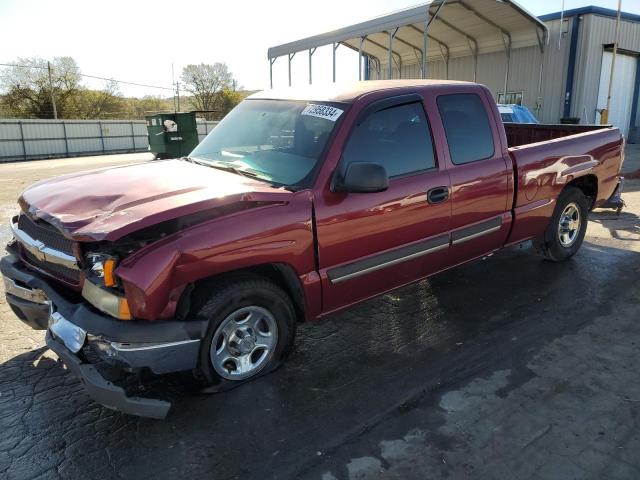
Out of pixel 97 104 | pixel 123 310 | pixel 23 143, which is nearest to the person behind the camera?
pixel 123 310

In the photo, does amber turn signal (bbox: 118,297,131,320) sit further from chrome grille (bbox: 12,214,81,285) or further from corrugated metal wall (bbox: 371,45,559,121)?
corrugated metal wall (bbox: 371,45,559,121)

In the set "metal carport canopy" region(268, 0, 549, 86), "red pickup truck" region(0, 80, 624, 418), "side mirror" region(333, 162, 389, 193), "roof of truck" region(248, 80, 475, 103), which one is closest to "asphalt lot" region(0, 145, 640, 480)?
"red pickup truck" region(0, 80, 624, 418)

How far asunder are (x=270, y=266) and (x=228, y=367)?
689 mm

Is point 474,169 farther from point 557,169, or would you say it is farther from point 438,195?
point 557,169

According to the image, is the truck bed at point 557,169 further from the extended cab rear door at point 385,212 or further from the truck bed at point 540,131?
the extended cab rear door at point 385,212

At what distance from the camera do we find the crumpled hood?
2.74 meters

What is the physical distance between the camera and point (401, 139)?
387cm

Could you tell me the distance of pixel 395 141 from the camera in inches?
151

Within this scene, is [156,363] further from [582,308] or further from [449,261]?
[582,308]

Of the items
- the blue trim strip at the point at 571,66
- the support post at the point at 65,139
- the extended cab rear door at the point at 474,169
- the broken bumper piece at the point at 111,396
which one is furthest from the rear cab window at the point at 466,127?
the support post at the point at 65,139

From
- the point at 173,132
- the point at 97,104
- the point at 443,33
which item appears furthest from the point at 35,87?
the point at 443,33

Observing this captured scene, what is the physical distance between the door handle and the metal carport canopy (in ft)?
39.5

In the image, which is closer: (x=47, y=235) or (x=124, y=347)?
(x=124, y=347)

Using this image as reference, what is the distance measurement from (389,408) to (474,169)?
2.15 metres
